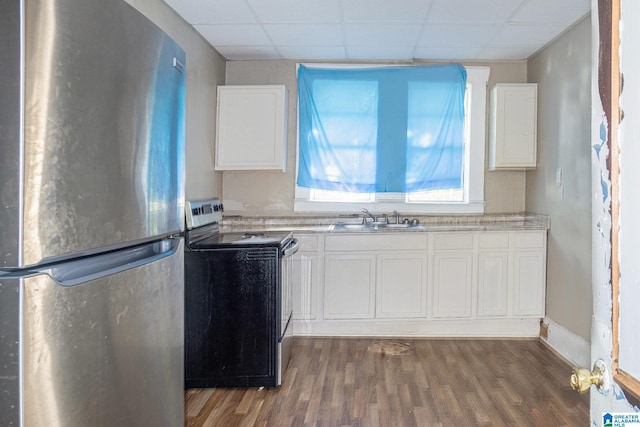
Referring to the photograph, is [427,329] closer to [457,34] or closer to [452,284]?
[452,284]

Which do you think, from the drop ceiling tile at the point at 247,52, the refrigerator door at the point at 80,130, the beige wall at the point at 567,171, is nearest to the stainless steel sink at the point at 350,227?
the beige wall at the point at 567,171

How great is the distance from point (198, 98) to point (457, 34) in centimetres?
190

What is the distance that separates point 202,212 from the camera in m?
3.07

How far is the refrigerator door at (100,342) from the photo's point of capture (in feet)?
2.46

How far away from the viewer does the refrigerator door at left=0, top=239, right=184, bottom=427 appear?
75 centimetres

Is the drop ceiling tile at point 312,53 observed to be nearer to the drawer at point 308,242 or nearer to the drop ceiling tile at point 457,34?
the drop ceiling tile at point 457,34

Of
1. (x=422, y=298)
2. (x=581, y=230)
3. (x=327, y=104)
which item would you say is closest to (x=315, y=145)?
(x=327, y=104)

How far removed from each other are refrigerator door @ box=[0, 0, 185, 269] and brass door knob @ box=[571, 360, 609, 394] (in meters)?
0.89

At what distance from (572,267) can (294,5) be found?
251cm

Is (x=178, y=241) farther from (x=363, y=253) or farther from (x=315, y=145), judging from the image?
(x=315, y=145)

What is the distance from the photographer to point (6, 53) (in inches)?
28.6

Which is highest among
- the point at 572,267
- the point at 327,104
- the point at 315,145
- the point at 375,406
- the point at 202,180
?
the point at 327,104

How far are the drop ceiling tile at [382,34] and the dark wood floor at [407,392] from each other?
2270 mm

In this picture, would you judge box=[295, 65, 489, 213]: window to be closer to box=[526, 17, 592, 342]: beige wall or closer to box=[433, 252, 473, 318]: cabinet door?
box=[526, 17, 592, 342]: beige wall
